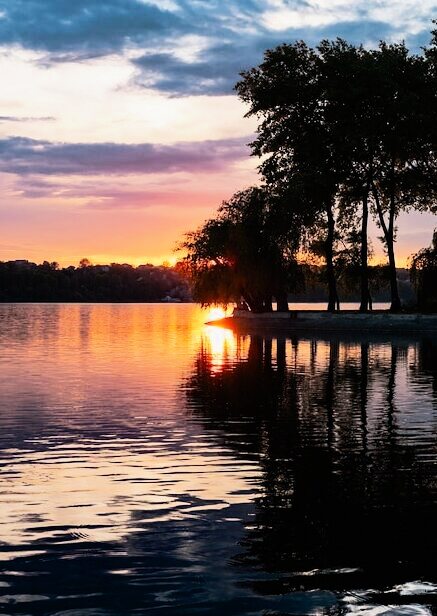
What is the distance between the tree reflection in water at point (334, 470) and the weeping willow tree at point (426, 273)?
136ft

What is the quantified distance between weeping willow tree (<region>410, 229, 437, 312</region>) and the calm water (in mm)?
48084

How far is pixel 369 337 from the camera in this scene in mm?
63375

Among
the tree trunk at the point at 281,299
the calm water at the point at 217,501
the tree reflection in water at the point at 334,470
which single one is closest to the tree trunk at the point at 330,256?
the tree trunk at the point at 281,299

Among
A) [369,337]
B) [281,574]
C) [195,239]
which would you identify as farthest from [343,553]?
[195,239]

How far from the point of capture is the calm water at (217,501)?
804 cm

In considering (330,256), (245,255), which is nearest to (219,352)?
(330,256)

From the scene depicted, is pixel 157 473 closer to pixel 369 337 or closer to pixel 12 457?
pixel 12 457

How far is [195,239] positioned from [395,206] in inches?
936

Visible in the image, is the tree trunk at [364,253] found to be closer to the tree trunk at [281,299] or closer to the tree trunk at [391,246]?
the tree trunk at [391,246]

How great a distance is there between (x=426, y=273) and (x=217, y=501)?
64268 mm

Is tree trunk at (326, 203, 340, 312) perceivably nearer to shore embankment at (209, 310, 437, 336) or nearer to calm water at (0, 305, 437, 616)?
shore embankment at (209, 310, 437, 336)

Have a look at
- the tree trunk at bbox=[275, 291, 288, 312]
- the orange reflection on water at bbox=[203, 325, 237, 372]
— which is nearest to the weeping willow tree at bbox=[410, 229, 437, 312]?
the tree trunk at bbox=[275, 291, 288, 312]

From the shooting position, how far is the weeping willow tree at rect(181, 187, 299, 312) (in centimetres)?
7625

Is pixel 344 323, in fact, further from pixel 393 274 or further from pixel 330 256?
pixel 330 256
